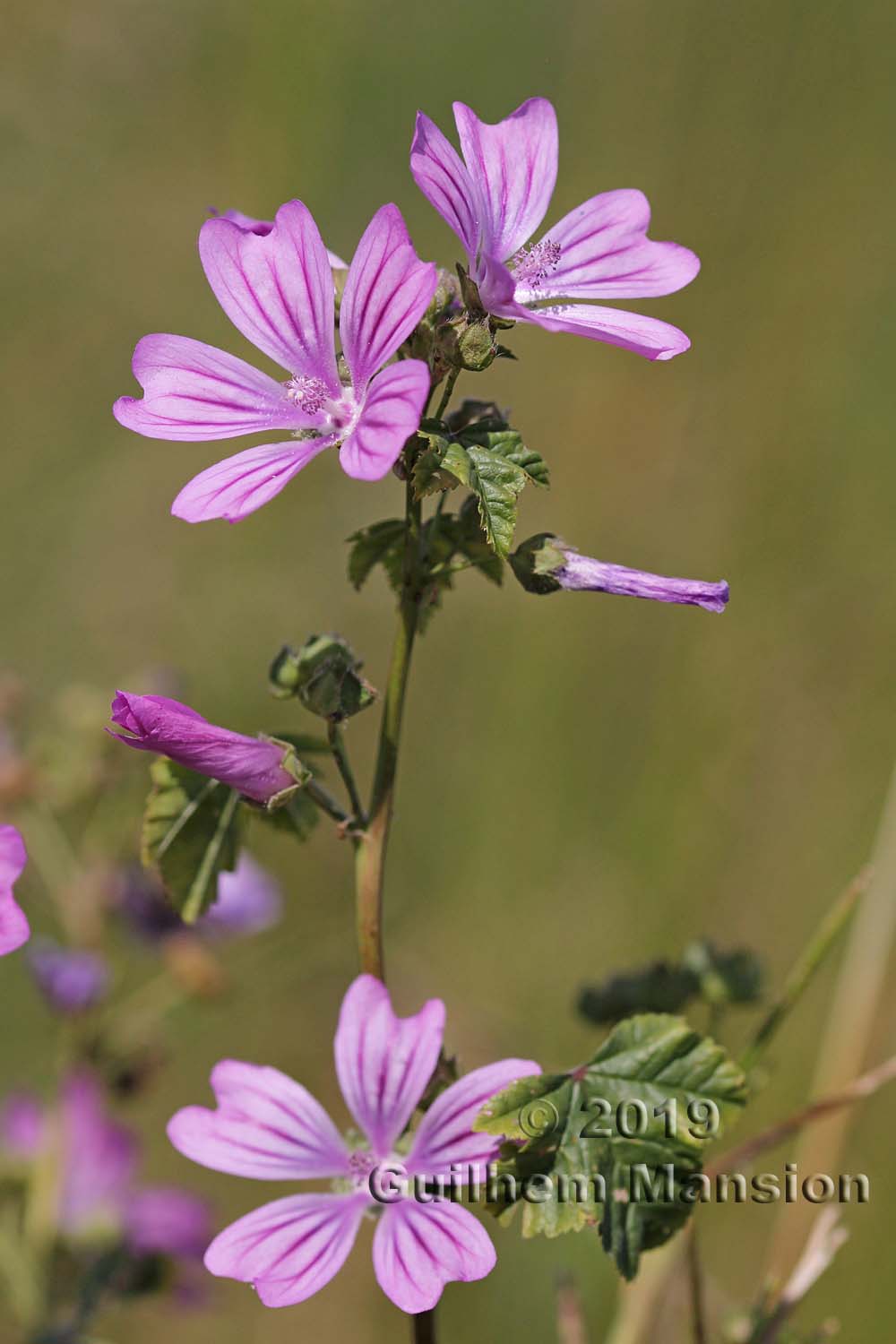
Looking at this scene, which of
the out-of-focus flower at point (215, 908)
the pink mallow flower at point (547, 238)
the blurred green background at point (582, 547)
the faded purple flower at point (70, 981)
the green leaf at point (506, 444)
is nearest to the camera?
the green leaf at point (506, 444)

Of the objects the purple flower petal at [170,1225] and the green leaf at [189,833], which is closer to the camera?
the green leaf at [189,833]

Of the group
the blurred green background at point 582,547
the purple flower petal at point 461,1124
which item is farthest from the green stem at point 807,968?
the blurred green background at point 582,547

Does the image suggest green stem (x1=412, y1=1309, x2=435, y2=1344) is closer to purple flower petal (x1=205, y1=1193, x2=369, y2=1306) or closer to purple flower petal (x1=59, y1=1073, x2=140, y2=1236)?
purple flower petal (x1=205, y1=1193, x2=369, y2=1306)

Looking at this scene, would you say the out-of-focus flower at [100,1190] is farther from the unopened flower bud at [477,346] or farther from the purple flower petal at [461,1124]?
the unopened flower bud at [477,346]

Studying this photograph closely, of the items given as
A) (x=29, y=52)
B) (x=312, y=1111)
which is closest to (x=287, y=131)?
(x=29, y=52)

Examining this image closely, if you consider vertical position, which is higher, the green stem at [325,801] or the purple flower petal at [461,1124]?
the green stem at [325,801]

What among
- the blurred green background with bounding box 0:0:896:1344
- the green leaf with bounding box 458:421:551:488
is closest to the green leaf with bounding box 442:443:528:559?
the green leaf with bounding box 458:421:551:488

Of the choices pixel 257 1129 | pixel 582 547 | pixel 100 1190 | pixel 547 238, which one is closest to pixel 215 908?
pixel 100 1190
